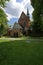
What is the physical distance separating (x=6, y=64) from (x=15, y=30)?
54.4 m

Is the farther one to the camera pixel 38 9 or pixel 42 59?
pixel 38 9

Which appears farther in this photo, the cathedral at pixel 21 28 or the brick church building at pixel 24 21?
the brick church building at pixel 24 21

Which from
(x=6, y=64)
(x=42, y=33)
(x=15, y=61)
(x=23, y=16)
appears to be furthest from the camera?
(x=23, y=16)

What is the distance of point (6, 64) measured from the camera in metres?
13.4

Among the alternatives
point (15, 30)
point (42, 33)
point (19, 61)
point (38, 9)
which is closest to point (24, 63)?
point (19, 61)

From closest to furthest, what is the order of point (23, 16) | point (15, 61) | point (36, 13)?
point (15, 61) < point (36, 13) < point (23, 16)

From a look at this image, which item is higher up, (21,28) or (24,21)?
(24,21)

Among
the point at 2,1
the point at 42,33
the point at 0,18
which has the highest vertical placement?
the point at 2,1

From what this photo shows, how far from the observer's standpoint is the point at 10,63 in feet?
44.8

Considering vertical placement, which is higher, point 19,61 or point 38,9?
point 38,9

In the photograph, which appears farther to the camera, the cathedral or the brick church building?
the brick church building

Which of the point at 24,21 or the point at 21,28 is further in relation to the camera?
the point at 24,21

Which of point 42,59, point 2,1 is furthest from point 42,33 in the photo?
point 42,59

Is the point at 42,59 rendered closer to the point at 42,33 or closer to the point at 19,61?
the point at 19,61
